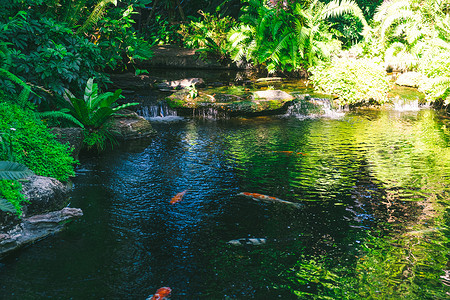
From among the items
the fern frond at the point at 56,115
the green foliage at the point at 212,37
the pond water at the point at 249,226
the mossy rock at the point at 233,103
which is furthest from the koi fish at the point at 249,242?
the green foliage at the point at 212,37

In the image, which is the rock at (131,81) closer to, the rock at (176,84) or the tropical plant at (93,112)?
the rock at (176,84)

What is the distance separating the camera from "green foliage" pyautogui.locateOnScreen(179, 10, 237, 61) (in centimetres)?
1619

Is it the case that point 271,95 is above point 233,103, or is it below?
above

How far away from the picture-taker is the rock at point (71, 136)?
21.7 ft

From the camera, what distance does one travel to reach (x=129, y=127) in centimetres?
884

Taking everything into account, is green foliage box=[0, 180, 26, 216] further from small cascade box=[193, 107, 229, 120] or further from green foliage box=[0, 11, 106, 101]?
small cascade box=[193, 107, 229, 120]

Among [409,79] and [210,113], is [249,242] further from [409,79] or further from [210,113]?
[409,79]

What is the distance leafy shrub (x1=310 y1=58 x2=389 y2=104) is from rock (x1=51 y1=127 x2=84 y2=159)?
820cm

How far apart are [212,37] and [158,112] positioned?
6415 millimetres

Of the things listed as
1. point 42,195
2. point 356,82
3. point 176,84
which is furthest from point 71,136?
point 356,82

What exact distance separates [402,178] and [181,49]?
41.7 feet

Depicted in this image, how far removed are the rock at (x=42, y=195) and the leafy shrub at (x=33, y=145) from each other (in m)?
0.37

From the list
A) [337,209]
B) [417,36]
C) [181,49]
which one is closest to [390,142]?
[337,209]

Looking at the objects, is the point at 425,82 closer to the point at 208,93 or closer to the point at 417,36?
the point at 417,36
